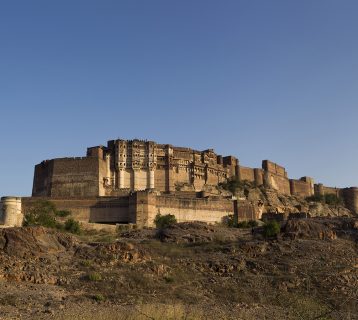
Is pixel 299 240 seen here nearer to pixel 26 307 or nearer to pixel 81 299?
pixel 81 299

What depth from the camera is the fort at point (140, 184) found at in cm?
5006

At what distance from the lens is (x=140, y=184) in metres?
60.4

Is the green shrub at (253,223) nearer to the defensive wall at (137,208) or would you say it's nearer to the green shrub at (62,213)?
the defensive wall at (137,208)

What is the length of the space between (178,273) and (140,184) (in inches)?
1343

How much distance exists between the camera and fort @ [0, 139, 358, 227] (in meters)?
50.1

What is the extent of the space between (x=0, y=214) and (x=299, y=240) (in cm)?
2317

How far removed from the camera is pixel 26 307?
1975 cm

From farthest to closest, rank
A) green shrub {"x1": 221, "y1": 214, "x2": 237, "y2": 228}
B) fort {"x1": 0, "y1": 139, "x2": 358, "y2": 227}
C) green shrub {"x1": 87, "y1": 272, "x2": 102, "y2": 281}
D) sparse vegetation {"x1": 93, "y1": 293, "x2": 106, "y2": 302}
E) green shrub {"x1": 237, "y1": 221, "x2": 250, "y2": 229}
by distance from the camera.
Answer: green shrub {"x1": 221, "y1": 214, "x2": 237, "y2": 228} → fort {"x1": 0, "y1": 139, "x2": 358, "y2": 227} → green shrub {"x1": 237, "y1": 221, "x2": 250, "y2": 229} → green shrub {"x1": 87, "y1": 272, "x2": 102, "y2": 281} → sparse vegetation {"x1": 93, "y1": 293, "x2": 106, "y2": 302}

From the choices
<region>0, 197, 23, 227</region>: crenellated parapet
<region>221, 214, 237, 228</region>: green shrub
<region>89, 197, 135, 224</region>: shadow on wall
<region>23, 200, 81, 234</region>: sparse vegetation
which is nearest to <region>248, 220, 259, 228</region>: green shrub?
<region>221, 214, 237, 228</region>: green shrub

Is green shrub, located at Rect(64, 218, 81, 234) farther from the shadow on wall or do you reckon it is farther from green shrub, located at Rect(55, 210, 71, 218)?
the shadow on wall

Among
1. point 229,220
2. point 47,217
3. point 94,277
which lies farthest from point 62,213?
point 94,277

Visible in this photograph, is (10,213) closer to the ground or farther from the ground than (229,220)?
closer to the ground

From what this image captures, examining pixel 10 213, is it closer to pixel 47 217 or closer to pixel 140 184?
pixel 47 217

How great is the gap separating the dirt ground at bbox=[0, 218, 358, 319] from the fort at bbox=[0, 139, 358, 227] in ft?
51.2
